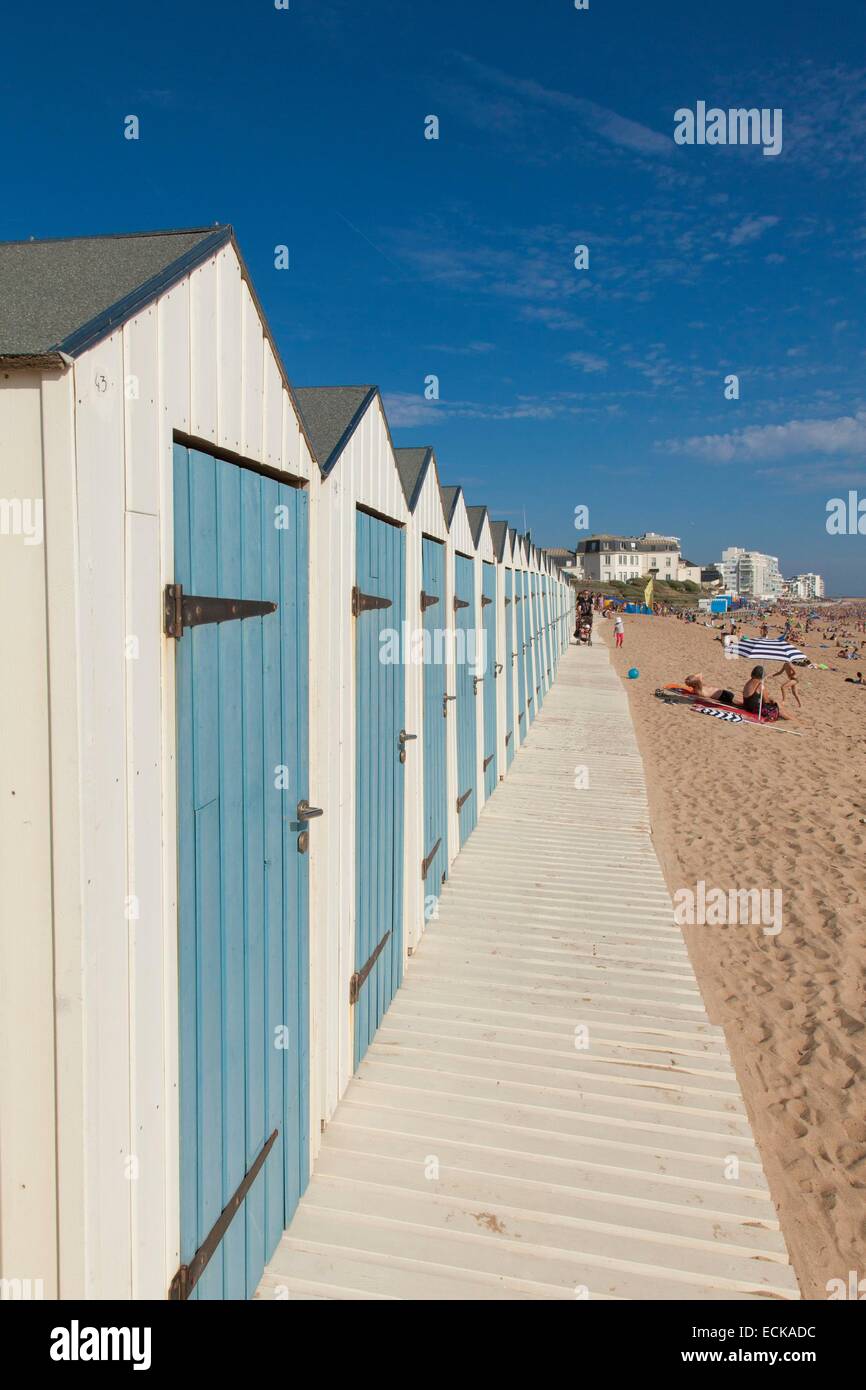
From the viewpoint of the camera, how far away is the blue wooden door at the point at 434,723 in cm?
577

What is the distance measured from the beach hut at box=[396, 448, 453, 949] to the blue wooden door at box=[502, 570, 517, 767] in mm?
4251

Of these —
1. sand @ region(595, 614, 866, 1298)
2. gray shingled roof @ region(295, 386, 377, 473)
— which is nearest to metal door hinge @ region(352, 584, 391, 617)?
gray shingled roof @ region(295, 386, 377, 473)

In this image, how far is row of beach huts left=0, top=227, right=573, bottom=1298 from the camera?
5.42ft

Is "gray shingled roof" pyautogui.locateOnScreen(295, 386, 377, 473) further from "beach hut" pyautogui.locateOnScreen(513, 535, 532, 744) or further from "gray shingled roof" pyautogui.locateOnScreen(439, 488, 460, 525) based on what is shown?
"beach hut" pyautogui.locateOnScreen(513, 535, 532, 744)

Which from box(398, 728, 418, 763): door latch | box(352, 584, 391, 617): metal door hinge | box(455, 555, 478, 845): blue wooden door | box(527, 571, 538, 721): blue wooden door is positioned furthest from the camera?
box(527, 571, 538, 721): blue wooden door

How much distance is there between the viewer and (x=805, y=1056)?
446 centimetres

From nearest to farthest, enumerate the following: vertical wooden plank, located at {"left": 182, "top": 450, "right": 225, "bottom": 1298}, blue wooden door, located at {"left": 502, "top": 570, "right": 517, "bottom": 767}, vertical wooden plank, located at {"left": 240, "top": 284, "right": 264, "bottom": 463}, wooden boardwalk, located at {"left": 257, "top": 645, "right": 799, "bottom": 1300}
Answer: vertical wooden plank, located at {"left": 182, "top": 450, "right": 225, "bottom": 1298}, vertical wooden plank, located at {"left": 240, "top": 284, "right": 264, "bottom": 463}, wooden boardwalk, located at {"left": 257, "top": 645, "right": 799, "bottom": 1300}, blue wooden door, located at {"left": 502, "top": 570, "right": 517, "bottom": 767}

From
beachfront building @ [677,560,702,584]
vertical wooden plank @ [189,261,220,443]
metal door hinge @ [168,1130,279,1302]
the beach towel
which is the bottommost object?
metal door hinge @ [168,1130,279,1302]

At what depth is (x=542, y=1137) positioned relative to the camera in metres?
3.60

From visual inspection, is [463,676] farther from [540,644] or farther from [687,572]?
[687,572]

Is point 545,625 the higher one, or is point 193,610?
point 545,625

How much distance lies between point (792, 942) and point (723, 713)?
36.1 ft

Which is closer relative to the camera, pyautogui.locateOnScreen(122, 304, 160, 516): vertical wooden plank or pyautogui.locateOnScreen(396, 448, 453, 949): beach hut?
pyautogui.locateOnScreen(122, 304, 160, 516): vertical wooden plank

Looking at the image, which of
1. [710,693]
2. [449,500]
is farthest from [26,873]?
[710,693]
